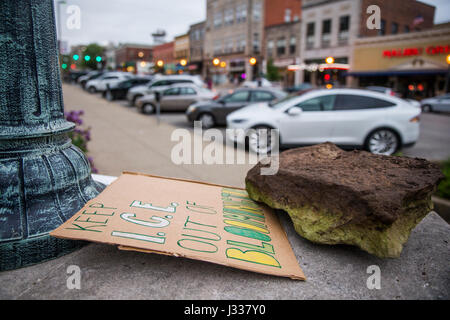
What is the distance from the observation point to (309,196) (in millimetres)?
2557

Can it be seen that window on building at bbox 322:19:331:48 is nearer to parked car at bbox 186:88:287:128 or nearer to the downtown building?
the downtown building

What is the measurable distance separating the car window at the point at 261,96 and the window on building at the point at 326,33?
2826 cm

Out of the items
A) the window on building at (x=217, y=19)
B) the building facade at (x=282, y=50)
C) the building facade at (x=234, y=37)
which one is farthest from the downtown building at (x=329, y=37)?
the window on building at (x=217, y=19)

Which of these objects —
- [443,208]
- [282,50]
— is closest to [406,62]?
[282,50]

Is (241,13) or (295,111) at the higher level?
(241,13)

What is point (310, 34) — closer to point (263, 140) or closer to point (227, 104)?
point (227, 104)

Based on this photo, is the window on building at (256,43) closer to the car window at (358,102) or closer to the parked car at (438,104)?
the parked car at (438,104)

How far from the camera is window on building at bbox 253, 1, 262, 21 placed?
46375mm

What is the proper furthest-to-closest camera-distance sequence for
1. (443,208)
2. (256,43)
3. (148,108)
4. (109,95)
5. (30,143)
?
(256,43) < (109,95) < (148,108) < (443,208) < (30,143)

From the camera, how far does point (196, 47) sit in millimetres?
61719

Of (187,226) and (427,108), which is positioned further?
(427,108)

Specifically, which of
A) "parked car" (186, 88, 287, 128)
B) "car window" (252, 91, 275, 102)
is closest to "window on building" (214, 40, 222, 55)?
"parked car" (186, 88, 287, 128)

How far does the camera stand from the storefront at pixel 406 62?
88.0 ft

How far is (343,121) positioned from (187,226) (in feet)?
19.2
